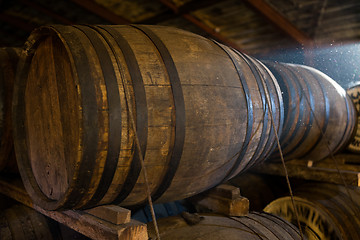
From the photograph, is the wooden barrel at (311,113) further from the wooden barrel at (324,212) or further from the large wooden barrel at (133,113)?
the large wooden barrel at (133,113)

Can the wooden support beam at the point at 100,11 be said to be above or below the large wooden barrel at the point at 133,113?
above

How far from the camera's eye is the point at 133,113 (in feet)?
4.31

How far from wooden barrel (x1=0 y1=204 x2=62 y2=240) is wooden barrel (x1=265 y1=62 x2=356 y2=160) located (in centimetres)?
207

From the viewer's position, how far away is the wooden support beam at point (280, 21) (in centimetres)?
605

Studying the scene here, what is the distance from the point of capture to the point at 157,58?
1.46 m

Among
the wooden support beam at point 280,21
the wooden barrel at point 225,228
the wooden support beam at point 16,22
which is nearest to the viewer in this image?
the wooden barrel at point 225,228

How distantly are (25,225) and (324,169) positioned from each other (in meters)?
2.69

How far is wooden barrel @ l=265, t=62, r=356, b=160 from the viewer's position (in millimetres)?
2639

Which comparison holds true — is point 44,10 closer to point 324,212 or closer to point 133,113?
point 133,113

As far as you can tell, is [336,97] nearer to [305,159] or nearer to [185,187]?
[305,159]

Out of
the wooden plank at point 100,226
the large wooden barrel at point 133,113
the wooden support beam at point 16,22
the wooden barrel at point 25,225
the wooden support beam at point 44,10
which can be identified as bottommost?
the wooden barrel at point 25,225

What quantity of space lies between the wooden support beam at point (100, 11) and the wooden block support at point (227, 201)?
5823 millimetres

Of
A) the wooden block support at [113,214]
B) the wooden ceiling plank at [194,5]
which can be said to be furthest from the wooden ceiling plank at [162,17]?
the wooden block support at [113,214]

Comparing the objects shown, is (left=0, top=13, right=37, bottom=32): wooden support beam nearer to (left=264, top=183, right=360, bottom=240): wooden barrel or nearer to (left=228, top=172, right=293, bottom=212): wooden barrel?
(left=228, top=172, right=293, bottom=212): wooden barrel
